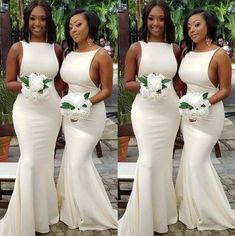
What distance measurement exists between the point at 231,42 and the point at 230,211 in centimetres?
96

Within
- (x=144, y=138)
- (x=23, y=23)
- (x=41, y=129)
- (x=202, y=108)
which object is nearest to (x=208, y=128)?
(x=202, y=108)

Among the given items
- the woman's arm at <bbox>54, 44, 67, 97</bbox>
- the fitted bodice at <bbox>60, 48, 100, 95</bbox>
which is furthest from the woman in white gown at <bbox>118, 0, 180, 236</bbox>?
the woman's arm at <bbox>54, 44, 67, 97</bbox>

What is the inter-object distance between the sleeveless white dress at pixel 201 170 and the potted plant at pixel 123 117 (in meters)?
0.31

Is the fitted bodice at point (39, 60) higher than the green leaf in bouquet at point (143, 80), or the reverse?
the fitted bodice at point (39, 60)

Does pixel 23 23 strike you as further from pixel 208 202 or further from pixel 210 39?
pixel 208 202

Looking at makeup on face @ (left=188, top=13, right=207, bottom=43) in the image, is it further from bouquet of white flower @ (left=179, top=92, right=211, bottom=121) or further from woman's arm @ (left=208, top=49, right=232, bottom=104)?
bouquet of white flower @ (left=179, top=92, right=211, bottom=121)

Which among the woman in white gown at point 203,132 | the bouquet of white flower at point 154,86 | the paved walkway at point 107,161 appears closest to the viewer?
the bouquet of white flower at point 154,86

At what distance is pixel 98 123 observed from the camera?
2.61 m

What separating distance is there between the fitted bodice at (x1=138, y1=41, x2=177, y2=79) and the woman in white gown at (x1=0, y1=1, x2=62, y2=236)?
18.3 inches

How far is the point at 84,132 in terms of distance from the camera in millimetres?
2600

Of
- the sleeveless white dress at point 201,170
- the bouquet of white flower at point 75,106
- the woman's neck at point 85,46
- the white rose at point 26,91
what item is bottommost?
the sleeveless white dress at point 201,170

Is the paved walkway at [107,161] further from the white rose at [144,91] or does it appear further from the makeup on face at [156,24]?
the makeup on face at [156,24]

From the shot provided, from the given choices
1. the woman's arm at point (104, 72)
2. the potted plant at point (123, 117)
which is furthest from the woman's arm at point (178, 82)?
the woman's arm at point (104, 72)

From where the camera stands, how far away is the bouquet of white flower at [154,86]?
2.37 metres
